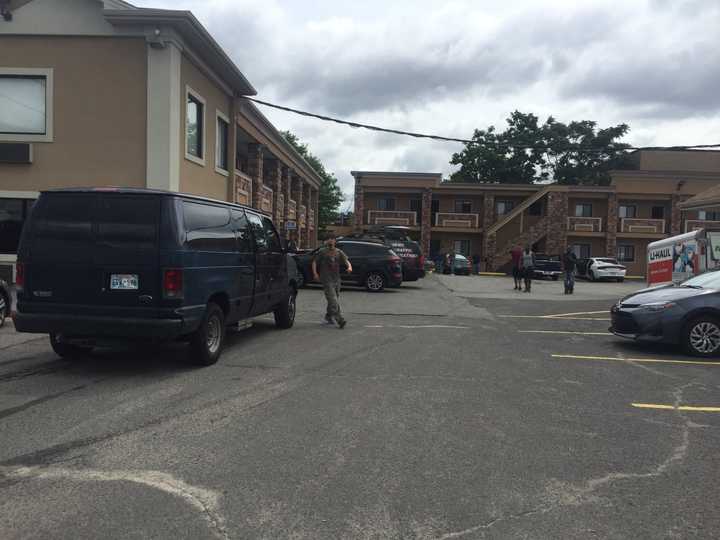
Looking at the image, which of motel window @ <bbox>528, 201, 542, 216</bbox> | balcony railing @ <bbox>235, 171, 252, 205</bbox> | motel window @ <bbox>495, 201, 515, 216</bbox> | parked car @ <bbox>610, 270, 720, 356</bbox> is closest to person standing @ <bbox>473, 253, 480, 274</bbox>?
motel window @ <bbox>495, 201, 515, 216</bbox>

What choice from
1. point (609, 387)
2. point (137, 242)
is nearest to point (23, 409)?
point (137, 242)

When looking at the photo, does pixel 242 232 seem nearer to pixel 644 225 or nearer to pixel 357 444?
pixel 357 444

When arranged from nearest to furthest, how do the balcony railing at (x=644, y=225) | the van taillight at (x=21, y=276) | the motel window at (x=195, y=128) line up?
the van taillight at (x=21, y=276) → the motel window at (x=195, y=128) → the balcony railing at (x=644, y=225)

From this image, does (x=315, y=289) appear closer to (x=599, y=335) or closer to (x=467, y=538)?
(x=599, y=335)

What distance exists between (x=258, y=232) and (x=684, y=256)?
14319 millimetres

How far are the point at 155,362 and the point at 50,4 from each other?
36.8ft

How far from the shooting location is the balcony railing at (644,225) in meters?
41.5

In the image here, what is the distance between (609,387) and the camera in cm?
673

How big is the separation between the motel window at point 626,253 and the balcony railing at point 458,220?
10.5 metres

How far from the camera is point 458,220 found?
1662 inches

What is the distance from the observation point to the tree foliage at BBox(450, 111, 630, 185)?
60812mm

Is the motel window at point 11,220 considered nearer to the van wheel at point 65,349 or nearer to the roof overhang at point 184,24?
the roof overhang at point 184,24

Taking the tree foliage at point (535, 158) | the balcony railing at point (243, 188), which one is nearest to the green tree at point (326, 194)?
the tree foliage at point (535, 158)

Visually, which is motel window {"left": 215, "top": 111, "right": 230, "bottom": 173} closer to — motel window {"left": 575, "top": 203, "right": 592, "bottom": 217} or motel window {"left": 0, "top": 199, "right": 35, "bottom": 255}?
motel window {"left": 0, "top": 199, "right": 35, "bottom": 255}
